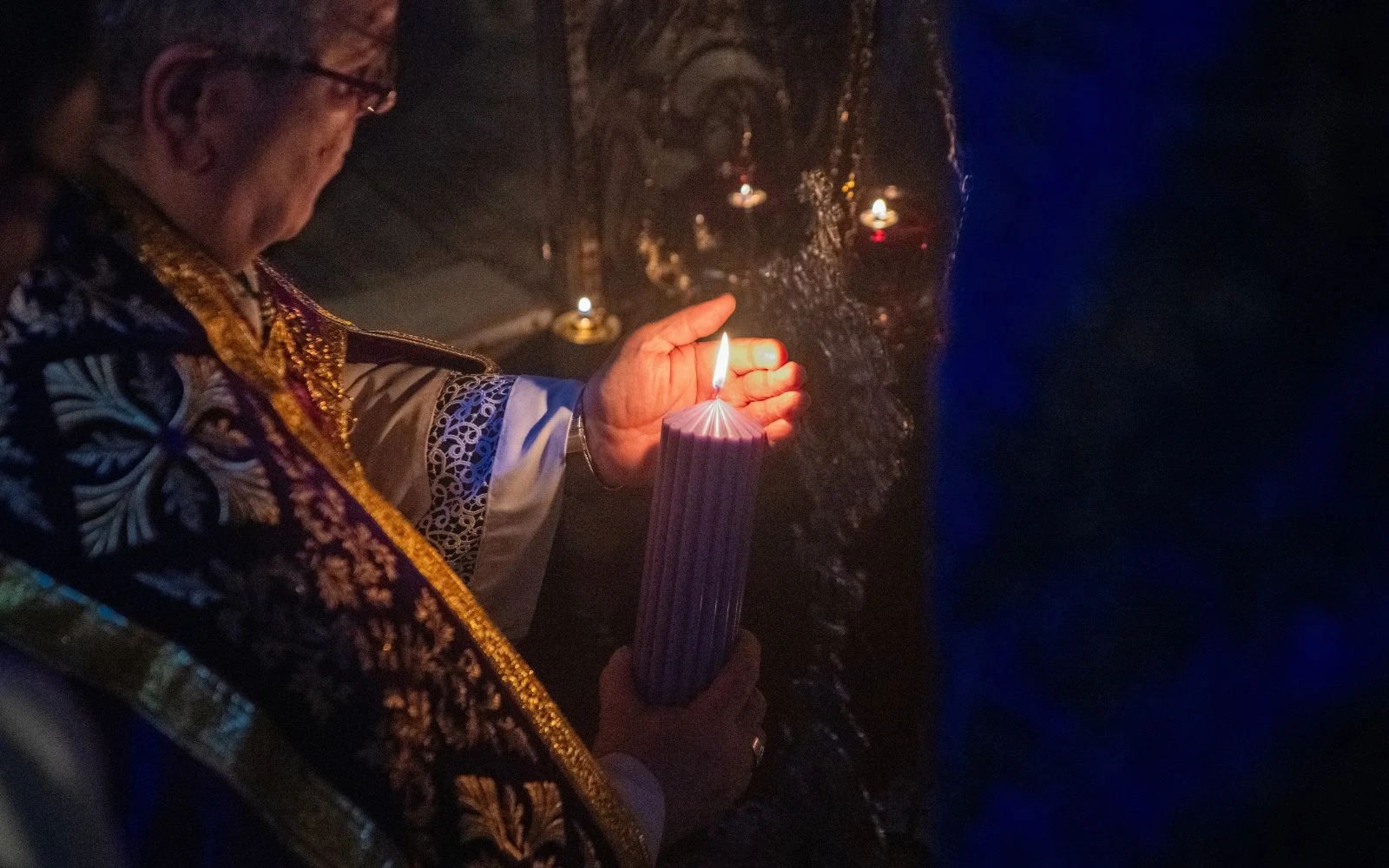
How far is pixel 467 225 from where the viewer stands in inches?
141

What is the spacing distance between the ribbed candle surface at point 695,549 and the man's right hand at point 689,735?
2cm

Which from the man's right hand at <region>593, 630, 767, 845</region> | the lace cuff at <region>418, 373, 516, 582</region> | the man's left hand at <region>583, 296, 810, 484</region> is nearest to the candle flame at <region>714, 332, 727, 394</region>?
the man's left hand at <region>583, 296, 810, 484</region>

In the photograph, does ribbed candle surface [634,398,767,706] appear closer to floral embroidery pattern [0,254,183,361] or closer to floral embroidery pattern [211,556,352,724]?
floral embroidery pattern [211,556,352,724]

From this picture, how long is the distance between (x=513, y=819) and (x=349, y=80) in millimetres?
685

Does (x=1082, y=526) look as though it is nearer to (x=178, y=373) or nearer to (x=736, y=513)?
(x=736, y=513)

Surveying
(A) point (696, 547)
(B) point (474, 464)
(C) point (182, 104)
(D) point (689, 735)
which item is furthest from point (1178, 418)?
(B) point (474, 464)

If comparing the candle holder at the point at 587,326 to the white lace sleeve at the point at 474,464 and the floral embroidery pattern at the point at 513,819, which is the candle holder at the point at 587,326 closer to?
the white lace sleeve at the point at 474,464

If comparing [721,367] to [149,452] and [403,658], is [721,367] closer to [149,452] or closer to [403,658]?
[403,658]

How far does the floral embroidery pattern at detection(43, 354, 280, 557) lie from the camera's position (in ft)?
2.24

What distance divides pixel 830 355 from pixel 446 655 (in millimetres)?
829

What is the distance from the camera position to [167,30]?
76cm

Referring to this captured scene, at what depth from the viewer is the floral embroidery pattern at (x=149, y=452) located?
26.9 inches

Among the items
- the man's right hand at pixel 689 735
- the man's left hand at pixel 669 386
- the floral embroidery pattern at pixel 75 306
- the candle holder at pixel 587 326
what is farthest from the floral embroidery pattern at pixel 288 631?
the candle holder at pixel 587 326

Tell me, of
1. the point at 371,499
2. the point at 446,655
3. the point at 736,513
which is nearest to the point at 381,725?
the point at 446,655
